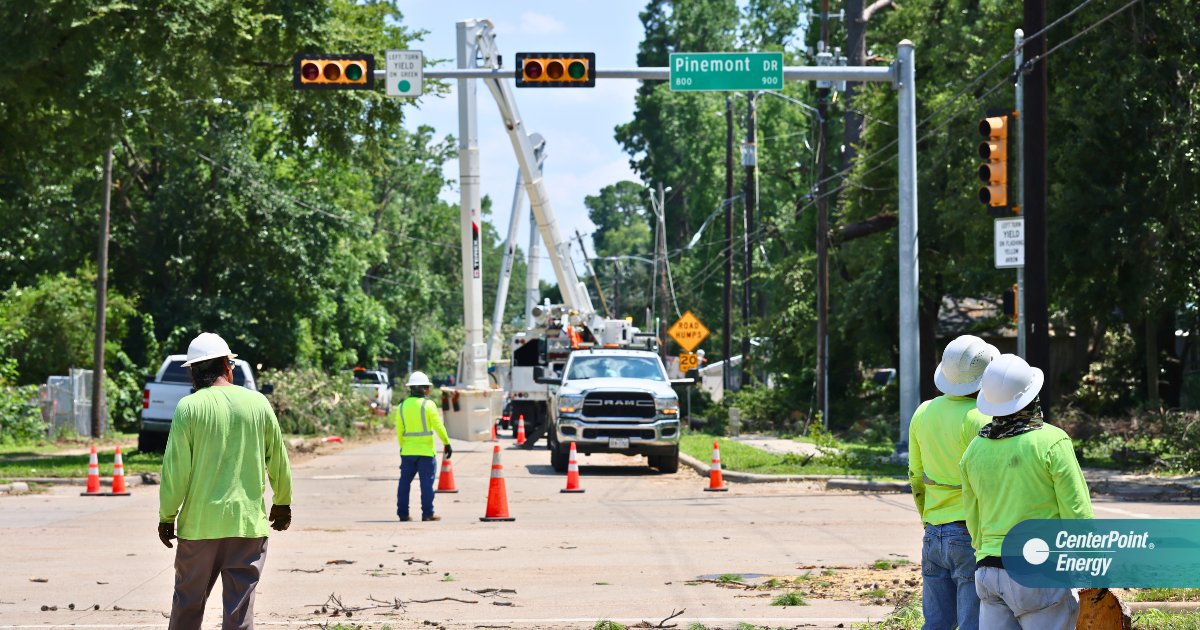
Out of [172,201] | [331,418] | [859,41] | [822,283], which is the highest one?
[859,41]

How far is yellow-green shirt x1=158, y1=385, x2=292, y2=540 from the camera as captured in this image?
743 cm

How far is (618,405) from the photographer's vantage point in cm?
2577

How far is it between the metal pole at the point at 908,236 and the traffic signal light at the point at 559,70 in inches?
220

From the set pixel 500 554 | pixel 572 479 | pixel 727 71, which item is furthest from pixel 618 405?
pixel 500 554

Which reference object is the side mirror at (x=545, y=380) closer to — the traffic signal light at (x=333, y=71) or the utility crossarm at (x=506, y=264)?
the traffic signal light at (x=333, y=71)

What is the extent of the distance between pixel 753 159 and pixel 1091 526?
148 ft

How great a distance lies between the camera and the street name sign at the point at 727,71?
21297mm

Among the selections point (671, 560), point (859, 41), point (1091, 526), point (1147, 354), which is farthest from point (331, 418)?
point (1091, 526)

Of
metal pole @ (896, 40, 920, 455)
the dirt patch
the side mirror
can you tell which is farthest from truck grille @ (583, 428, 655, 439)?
the dirt patch

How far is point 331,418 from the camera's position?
43.5 metres

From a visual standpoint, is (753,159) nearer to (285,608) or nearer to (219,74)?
(219,74)

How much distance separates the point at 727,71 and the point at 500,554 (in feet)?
32.9

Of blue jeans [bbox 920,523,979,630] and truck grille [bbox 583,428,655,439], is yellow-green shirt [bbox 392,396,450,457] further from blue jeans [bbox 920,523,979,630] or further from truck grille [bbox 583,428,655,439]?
blue jeans [bbox 920,523,979,630]

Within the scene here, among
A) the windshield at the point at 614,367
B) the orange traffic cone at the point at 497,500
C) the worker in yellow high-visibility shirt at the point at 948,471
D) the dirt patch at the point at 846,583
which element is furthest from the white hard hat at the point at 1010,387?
the windshield at the point at 614,367
